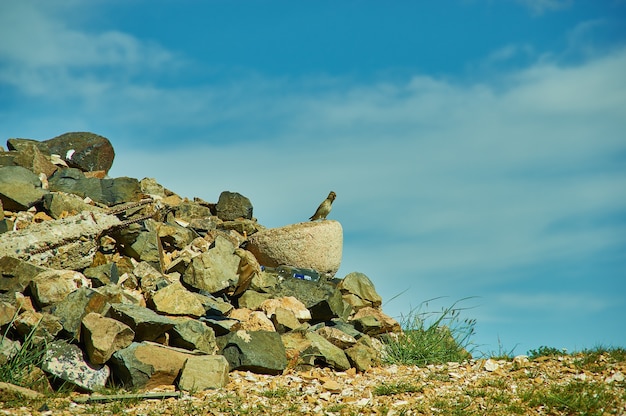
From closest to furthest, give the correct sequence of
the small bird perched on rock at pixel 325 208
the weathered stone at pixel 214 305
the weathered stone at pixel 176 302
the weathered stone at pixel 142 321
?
the weathered stone at pixel 142 321 < the weathered stone at pixel 176 302 < the weathered stone at pixel 214 305 < the small bird perched on rock at pixel 325 208

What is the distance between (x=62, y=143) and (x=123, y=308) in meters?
8.20

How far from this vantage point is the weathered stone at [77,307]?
863 centimetres

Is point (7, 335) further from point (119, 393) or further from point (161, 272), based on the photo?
point (161, 272)

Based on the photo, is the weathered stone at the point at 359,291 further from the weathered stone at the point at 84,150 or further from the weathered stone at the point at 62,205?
the weathered stone at the point at 84,150

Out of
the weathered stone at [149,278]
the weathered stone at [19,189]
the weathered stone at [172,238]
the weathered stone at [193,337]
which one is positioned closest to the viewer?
the weathered stone at [193,337]

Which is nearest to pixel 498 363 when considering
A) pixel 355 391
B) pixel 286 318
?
pixel 355 391

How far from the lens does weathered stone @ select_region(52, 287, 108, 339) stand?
28.3ft

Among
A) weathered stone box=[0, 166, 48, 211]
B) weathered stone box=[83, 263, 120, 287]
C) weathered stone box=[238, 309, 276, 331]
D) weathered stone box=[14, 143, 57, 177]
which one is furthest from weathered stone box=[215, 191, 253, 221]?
weathered stone box=[238, 309, 276, 331]

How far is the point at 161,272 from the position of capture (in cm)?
1117

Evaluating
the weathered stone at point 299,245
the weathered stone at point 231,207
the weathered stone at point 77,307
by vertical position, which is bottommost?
the weathered stone at point 77,307

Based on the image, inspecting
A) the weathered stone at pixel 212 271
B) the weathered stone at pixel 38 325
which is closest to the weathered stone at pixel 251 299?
the weathered stone at pixel 212 271

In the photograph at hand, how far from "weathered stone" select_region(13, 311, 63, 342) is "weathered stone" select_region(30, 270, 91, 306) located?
71 centimetres

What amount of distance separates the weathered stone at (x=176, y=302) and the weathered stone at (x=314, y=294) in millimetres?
2038

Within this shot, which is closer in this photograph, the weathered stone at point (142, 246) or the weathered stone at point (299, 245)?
the weathered stone at point (142, 246)
